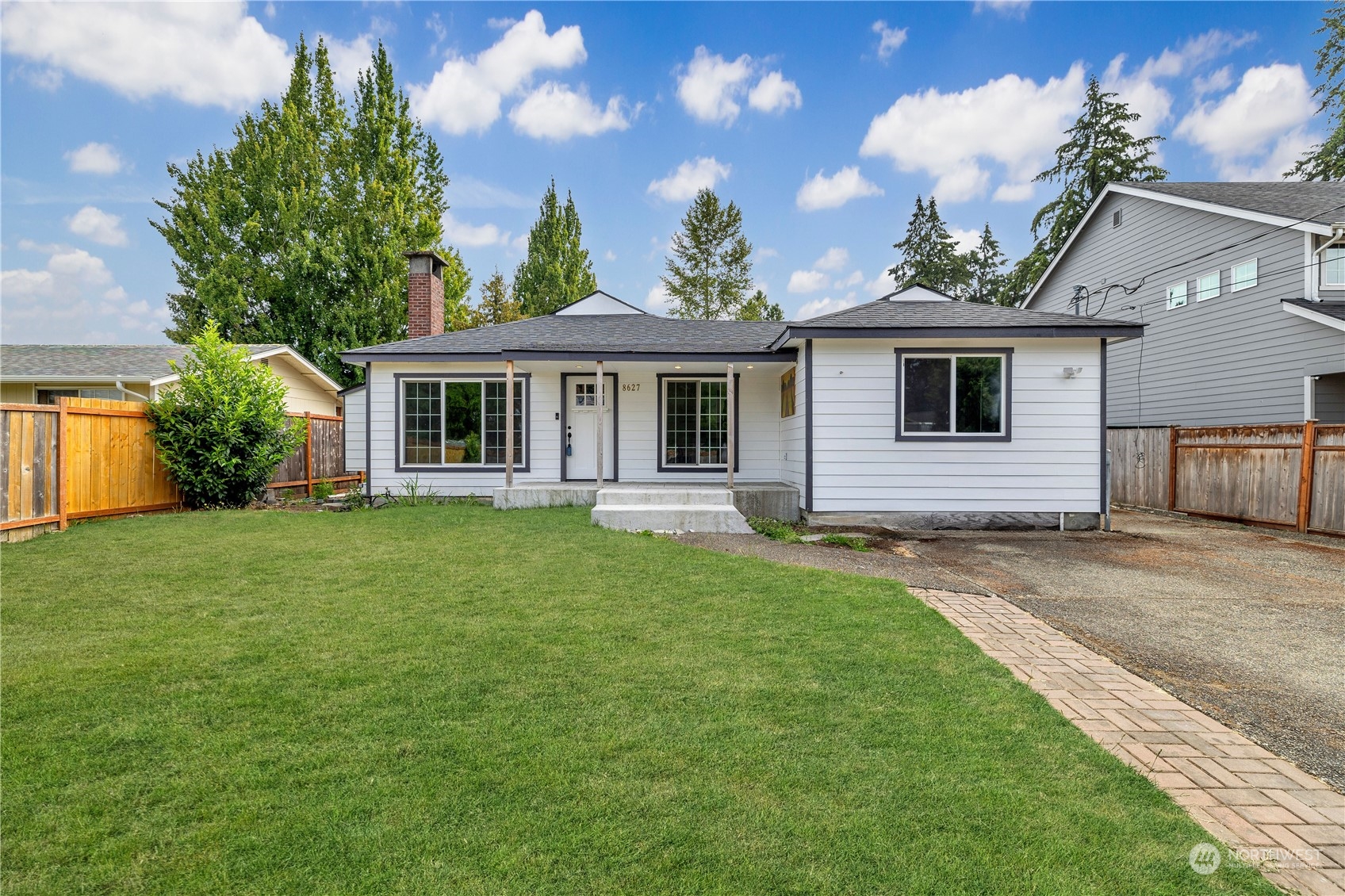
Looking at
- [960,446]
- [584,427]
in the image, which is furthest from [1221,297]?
[584,427]

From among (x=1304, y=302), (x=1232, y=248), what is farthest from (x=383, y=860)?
(x=1232, y=248)

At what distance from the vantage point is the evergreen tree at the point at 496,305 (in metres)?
29.4

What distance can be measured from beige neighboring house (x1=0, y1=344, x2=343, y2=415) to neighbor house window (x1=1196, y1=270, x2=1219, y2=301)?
1935 cm

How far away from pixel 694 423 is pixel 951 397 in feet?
15.3

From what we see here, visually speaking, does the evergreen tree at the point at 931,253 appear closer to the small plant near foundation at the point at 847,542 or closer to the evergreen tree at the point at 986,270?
the evergreen tree at the point at 986,270

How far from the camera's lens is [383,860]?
1.90m

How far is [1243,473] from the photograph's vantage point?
1023 centimetres

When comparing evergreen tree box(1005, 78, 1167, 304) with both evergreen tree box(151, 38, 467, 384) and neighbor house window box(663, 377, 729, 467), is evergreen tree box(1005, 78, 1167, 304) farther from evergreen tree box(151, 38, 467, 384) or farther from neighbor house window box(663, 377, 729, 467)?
evergreen tree box(151, 38, 467, 384)

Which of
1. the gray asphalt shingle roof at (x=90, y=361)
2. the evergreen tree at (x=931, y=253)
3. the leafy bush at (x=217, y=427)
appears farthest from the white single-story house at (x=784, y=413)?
the evergreen tree at (x=931, y=253)

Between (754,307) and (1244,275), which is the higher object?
(754,307)

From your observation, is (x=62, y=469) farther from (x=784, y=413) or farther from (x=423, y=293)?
(x=784, y=413)

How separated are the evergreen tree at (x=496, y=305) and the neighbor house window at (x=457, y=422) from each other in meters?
17.8

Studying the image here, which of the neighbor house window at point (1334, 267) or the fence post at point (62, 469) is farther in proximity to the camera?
the neighbor house window at point (1334, 267)
